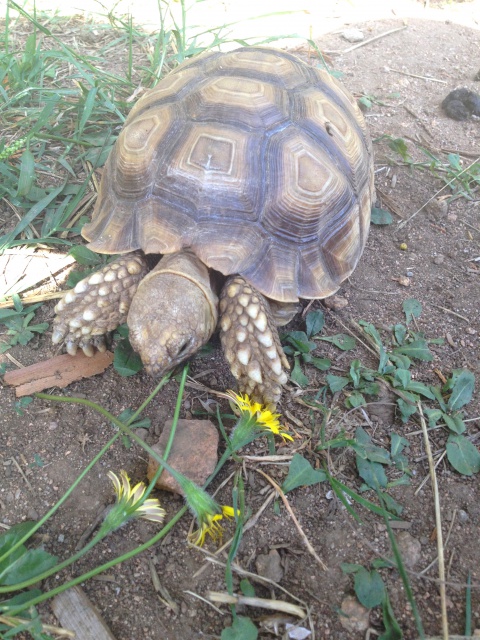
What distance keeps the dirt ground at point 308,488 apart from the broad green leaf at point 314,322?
0.28ft

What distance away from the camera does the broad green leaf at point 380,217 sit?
10.5 feet

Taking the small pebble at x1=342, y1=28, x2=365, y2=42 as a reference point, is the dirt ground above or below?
below

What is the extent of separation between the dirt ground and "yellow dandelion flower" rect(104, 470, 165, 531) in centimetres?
10

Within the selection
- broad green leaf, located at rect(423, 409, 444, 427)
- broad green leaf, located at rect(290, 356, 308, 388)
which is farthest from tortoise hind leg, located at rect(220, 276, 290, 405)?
broad green leaf, located at rect(423, 409, 444, 427)

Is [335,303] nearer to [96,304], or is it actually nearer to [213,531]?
[96,304]

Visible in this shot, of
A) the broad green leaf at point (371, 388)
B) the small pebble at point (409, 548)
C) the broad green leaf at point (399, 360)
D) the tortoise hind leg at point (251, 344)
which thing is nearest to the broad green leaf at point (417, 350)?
the broad green leaf at point (399, 360)

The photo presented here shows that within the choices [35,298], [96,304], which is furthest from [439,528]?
[35,298]

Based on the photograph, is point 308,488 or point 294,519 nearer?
point 294,519

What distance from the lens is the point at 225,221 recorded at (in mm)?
2236

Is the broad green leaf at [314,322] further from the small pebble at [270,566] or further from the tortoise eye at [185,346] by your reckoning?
the small pebble at [270,566]

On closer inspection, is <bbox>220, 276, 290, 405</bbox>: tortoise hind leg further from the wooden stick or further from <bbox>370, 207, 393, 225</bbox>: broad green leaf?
the wooden stick

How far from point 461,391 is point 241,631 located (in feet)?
4.52

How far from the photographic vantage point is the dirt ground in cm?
169

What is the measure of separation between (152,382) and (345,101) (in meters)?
1.86
